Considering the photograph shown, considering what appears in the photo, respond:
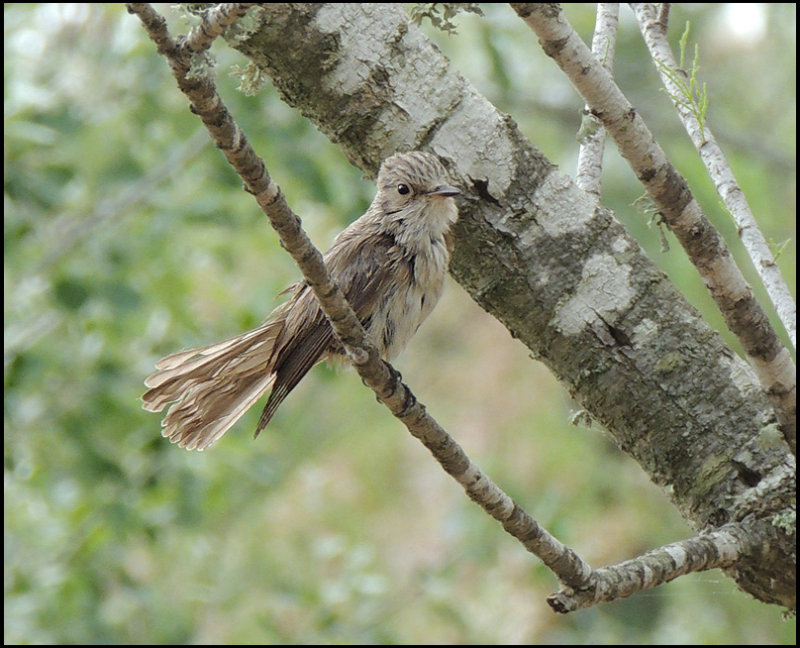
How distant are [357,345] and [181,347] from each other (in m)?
2.77

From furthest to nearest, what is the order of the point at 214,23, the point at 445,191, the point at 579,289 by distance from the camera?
the point at 445,191
the point at 579,289
the point at 214,23

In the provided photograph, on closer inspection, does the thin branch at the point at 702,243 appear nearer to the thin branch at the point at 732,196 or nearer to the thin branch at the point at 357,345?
the thin branch at the point at 732,196

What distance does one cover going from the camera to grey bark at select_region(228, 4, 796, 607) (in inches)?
89.0

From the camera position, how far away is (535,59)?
24.6 feet

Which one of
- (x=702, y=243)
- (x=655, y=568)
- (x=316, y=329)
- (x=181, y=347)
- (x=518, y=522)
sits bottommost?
(x=655, y=568)

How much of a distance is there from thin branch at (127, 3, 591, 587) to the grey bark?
40cm

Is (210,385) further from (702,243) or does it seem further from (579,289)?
(702,243)

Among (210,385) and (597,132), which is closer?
(597,132)

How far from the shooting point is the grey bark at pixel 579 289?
2.26 m

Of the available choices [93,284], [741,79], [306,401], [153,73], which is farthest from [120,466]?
[741,79]

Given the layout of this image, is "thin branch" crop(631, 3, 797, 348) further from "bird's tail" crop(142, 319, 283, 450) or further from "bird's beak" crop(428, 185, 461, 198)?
"bird's tail" crop(142, 319, 283, 450)

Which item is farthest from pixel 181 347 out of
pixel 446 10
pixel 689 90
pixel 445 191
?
pixel 689 90

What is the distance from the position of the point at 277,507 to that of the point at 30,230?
11.8 feet

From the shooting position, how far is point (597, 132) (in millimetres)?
2664
